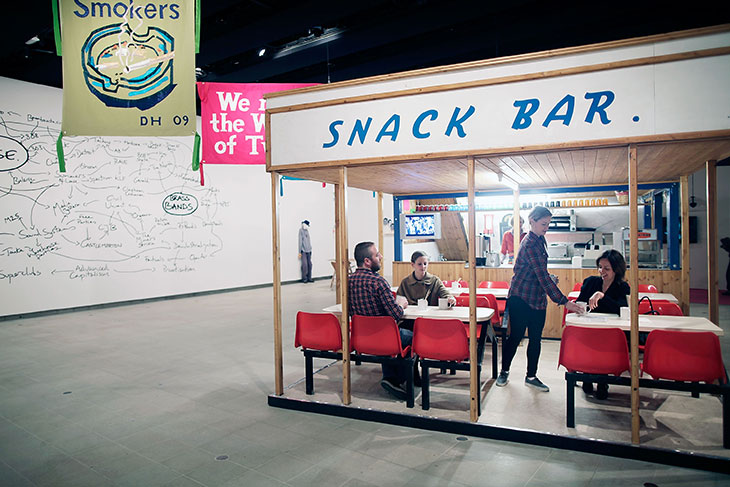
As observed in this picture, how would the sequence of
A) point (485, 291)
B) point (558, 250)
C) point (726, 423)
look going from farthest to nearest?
point (558, 250)
point (485, 291)
point (726, 423)

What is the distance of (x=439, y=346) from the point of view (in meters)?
4.05

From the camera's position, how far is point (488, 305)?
5.51 metres

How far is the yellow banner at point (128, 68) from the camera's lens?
3.99 m

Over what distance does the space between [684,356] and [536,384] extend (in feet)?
4.92

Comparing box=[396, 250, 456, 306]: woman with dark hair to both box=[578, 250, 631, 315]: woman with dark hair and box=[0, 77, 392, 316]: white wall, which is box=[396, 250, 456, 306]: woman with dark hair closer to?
box=[578, 250, 631, 315]: woman with dark hair

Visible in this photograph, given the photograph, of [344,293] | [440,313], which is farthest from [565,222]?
[344,293]

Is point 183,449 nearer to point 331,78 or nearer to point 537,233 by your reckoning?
point 537,233

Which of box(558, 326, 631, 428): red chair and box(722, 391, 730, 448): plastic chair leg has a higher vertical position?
box(558, 326, 631, 428): red chair

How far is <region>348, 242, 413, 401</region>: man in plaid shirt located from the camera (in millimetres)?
4363

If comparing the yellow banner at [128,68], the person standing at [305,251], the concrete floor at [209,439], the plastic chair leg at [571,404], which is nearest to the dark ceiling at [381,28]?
the yellow banner at [128,68]

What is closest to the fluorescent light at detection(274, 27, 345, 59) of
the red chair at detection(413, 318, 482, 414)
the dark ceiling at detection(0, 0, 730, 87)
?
the dark ceiling at detection(0, 0, 730, 87)

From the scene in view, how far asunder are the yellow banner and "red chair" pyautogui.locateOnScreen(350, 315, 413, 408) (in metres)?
2.27

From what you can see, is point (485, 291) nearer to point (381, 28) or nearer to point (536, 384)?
point (536, 384)

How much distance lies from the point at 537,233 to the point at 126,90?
3.93 metres
